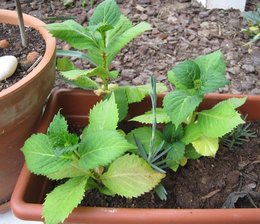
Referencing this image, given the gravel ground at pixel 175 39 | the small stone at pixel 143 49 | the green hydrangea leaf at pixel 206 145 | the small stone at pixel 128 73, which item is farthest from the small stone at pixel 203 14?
the green hydrangea leaf at pixel 206 145

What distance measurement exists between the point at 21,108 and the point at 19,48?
227 mm

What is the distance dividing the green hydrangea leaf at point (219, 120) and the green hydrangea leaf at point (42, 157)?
29 cm

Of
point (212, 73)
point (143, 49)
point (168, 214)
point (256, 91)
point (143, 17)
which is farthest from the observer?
point (143, 17)

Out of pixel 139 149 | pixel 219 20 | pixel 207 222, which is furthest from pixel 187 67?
pixel 219 20

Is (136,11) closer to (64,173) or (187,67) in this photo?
(187,67)

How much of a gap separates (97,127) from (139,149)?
100mm

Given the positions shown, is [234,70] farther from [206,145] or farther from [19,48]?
[19,48]

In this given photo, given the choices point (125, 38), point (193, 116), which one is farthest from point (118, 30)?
point (193, 116)

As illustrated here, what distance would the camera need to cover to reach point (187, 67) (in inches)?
33.9

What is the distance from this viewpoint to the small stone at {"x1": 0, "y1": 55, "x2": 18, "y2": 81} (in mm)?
948

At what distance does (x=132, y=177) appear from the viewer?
2.63ft

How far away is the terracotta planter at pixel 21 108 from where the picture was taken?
870 mm

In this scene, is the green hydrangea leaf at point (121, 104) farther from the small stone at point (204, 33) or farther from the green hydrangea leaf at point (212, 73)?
the small stone at point (204, 33)

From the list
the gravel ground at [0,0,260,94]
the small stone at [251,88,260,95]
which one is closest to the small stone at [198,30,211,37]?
the gravel ground at [0,0,260,94]
